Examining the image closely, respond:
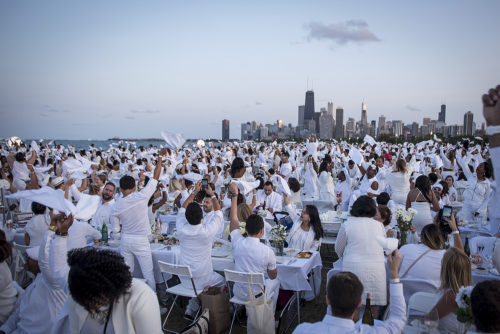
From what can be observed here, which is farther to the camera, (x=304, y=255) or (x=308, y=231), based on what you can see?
(x=308, y=231)

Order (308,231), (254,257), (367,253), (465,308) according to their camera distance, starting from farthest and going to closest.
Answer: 1. (308,231)
2. (254,257)
3. (367,253)
4. (465,308)

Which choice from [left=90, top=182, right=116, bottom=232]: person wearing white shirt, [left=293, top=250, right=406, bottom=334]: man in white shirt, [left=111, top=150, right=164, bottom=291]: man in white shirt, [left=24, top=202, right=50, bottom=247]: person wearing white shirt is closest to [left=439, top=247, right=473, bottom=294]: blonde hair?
[left=293, top=250, right=406, bottom=334]: man in white shirt

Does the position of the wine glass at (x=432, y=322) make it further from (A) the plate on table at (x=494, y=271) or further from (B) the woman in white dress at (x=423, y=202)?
(B) the woman in white dress at (x=423, y=202)

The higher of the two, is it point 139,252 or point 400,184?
point 400,184

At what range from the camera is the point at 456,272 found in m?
3.15

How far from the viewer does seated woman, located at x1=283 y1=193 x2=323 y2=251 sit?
5.86 m

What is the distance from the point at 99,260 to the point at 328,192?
9.04m

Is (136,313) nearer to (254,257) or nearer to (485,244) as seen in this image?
(254,257)

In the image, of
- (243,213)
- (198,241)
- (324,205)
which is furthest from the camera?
(324,205)

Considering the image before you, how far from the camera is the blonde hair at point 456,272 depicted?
123 inches

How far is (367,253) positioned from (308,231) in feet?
5.88

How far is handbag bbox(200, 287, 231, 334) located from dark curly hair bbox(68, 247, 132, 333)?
108 inches

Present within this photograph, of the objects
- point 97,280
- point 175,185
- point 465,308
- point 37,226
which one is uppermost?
point 97,280

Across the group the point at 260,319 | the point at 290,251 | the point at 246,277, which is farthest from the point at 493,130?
the point at 290,251
